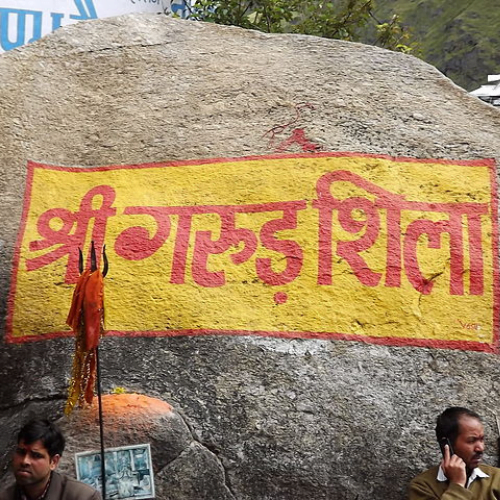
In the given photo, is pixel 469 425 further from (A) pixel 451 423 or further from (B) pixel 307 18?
(B) pixel 307 18

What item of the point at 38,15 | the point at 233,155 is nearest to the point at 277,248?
the point at 233,155

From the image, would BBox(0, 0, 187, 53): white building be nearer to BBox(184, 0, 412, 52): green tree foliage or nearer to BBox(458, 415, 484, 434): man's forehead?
BBox(184, 0, 412, 52): green tree foliage

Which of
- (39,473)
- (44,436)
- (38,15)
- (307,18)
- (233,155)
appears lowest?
(39,473)

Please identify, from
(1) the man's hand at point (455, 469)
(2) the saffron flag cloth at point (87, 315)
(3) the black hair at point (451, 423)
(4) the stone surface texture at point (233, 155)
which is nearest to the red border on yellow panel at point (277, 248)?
(4) the stone surface texture at point (233, 155)

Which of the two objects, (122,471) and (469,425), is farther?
(122,471)

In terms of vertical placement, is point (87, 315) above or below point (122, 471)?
above

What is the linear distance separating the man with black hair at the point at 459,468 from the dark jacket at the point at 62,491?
1.33 m

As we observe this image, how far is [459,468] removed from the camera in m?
2.77

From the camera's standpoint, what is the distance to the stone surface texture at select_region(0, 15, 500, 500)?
3.37 meters

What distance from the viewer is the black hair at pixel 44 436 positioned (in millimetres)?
2756

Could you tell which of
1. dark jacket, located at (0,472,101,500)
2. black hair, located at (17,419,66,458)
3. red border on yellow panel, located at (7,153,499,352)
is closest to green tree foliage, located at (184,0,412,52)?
red border on yellow panel, located at (7,153,499,352)

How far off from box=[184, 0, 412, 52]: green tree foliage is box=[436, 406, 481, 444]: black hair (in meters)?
5.22

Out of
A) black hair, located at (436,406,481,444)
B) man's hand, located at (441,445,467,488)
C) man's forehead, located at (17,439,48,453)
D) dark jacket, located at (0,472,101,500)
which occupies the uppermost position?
black hair, located at (436,406,481,444)

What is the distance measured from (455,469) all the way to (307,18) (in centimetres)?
595
